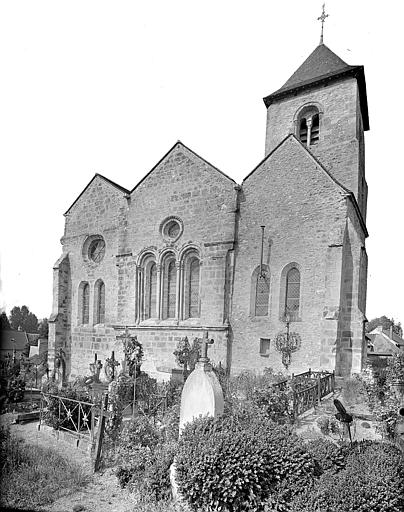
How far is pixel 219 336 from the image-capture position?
53.2ft

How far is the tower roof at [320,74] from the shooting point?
1909 cm

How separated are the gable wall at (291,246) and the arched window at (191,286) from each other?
2.22m

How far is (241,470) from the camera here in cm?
502

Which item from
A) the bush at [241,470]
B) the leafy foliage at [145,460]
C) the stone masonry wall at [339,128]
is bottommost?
the leafy foliage at [145,460]

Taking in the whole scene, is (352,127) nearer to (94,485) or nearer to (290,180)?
(290,180)

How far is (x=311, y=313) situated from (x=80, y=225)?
1482cm

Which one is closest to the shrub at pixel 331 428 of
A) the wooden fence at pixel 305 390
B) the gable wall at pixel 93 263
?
the wooden fence at pixel 305 390

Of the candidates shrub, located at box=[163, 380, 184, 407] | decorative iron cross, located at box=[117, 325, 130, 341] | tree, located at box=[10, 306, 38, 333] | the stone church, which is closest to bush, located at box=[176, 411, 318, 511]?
tree, located at box=[10, 306, 38, 333]

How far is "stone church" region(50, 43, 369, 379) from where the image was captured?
14.5 metres

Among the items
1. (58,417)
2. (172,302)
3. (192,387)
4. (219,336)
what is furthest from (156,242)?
(192,387)

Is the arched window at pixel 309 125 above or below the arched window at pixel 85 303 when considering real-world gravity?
above

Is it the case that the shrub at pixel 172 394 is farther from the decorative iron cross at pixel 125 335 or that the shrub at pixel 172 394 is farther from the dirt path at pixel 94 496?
the decorative iron cross at pixel 125 335

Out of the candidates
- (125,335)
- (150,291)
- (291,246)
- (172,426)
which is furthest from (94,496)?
(150,291)

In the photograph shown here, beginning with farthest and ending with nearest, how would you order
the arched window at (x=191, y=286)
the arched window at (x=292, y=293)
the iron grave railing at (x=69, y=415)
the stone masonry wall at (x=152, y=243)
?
the arched window at (x=191, y=286) → the stone masonry wall at (x=152, y=243) → the arched window at (x=292, y=293) → the iron grave railing at (x=69, y=415)
